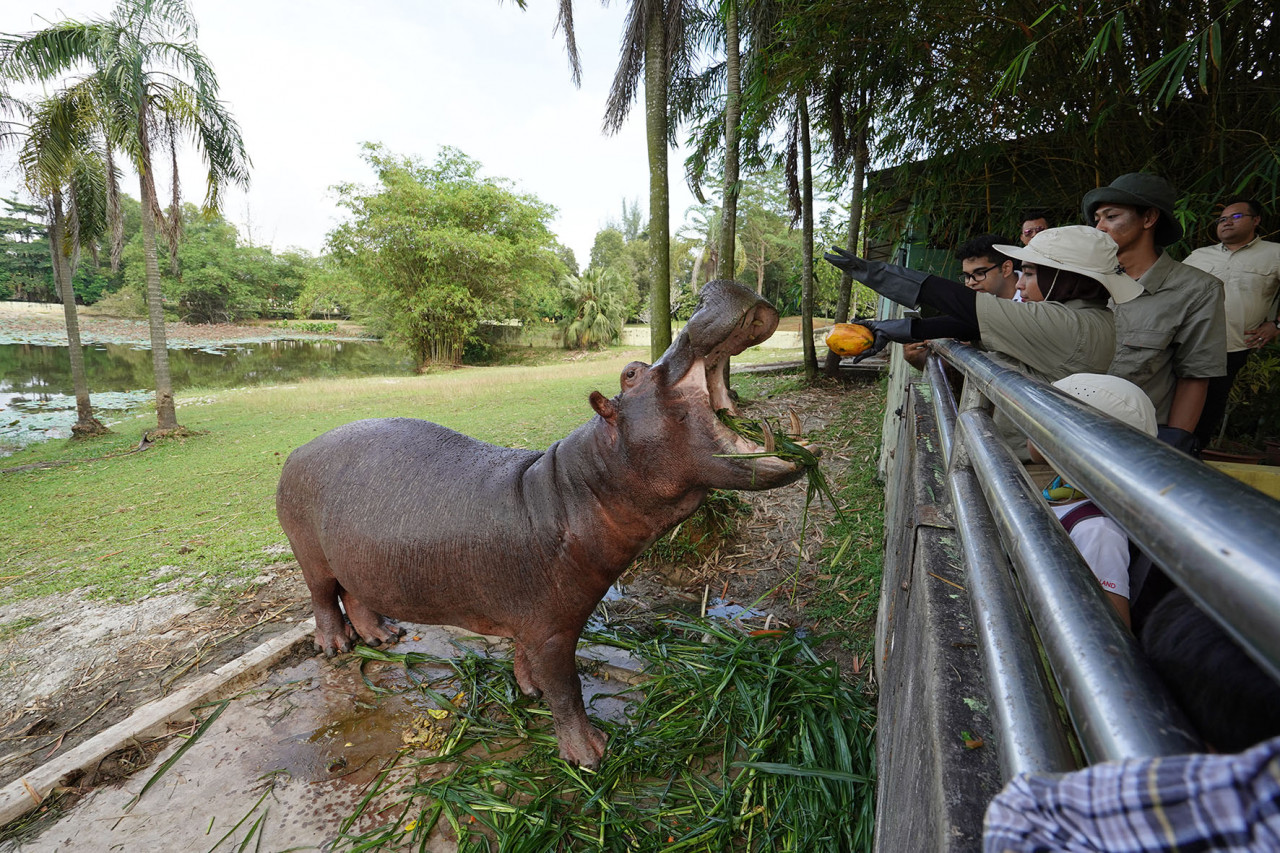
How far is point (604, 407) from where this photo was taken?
1875 mm

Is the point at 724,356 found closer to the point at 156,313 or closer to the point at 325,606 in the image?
the point at 325,606

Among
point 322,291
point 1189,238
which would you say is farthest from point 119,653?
point 322,291

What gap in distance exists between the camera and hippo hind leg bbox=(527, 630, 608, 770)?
2.21 m

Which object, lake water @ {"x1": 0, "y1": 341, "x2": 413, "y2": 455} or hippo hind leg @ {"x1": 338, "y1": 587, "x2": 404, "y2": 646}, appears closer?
hippo hind leg @ {"x1": 338, "y1": 587, "x2": 404, "y2": 646}

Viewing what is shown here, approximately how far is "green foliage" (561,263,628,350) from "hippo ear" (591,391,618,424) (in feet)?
104

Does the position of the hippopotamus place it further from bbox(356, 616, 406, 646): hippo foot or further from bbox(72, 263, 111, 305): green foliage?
bbox(72, 263, 111, 305): green foliage

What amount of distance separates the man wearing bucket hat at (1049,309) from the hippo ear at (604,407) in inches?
42.5

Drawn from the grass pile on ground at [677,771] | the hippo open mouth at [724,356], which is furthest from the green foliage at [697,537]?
the hippo open mouth at [724,356]

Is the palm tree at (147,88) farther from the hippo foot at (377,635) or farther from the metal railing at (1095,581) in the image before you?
the metal railing at (1095,581)

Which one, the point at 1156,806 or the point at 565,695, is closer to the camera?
the point at 1156,806

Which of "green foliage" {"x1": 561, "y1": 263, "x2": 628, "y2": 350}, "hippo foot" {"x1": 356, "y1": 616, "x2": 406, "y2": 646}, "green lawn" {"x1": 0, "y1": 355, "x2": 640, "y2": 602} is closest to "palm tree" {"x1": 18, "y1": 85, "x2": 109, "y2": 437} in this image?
"green lawn" {"x1": 0, "y1": 355, "x2": 640, "y2": 602}

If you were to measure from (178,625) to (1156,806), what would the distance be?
470 centimetres

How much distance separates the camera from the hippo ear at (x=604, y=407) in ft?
6.01

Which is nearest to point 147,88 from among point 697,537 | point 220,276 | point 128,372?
point 697,537
